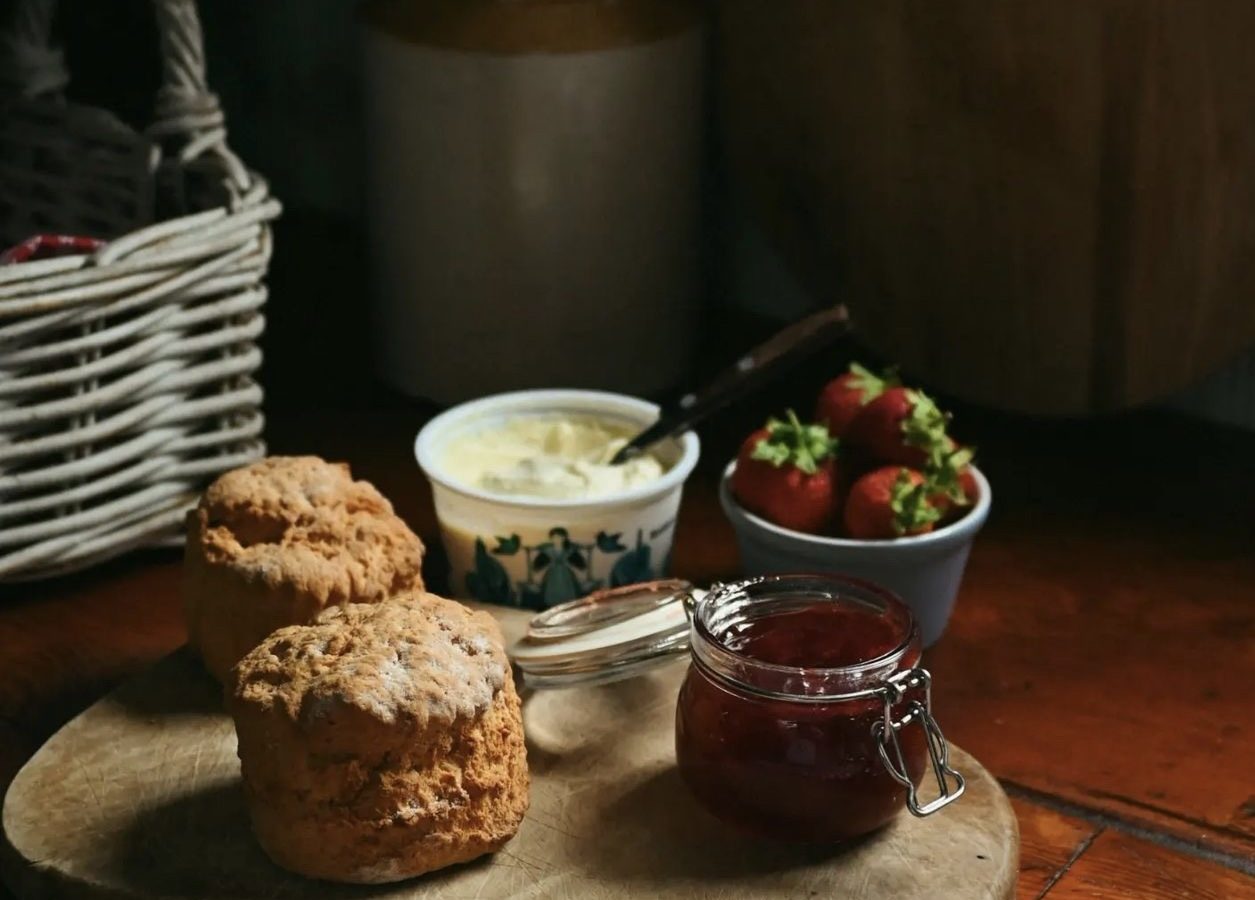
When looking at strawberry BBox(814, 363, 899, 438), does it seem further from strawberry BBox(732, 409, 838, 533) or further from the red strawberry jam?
the red strawberry jam

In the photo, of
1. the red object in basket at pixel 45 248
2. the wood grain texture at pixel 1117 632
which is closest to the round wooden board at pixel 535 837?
the wood grain texture at pixel 1117 632

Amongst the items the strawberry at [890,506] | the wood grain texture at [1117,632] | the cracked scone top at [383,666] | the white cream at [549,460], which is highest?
the cracked scone top at [383,666]

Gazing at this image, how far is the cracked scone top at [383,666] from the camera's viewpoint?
0.81m

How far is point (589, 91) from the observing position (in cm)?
138

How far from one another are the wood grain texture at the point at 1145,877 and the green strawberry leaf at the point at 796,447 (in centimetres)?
32

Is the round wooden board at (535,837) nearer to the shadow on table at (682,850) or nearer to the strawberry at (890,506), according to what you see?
the shadow on table at (682,850)

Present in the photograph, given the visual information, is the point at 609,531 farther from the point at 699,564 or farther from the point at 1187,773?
the point at 1187,773

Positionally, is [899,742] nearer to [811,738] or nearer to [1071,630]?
[811,738]

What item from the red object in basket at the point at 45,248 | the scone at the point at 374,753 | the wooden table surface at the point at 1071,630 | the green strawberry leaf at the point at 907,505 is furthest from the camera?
the red object in basket at the point at 45,248

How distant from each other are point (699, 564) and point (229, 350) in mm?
376

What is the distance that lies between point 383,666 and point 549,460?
0.38 m

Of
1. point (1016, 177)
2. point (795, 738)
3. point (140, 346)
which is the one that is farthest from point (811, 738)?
point (1016, 177)

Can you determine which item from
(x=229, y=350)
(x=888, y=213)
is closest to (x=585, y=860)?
(x=229, y=350)

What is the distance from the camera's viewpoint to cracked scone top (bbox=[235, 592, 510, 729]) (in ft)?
2.65
